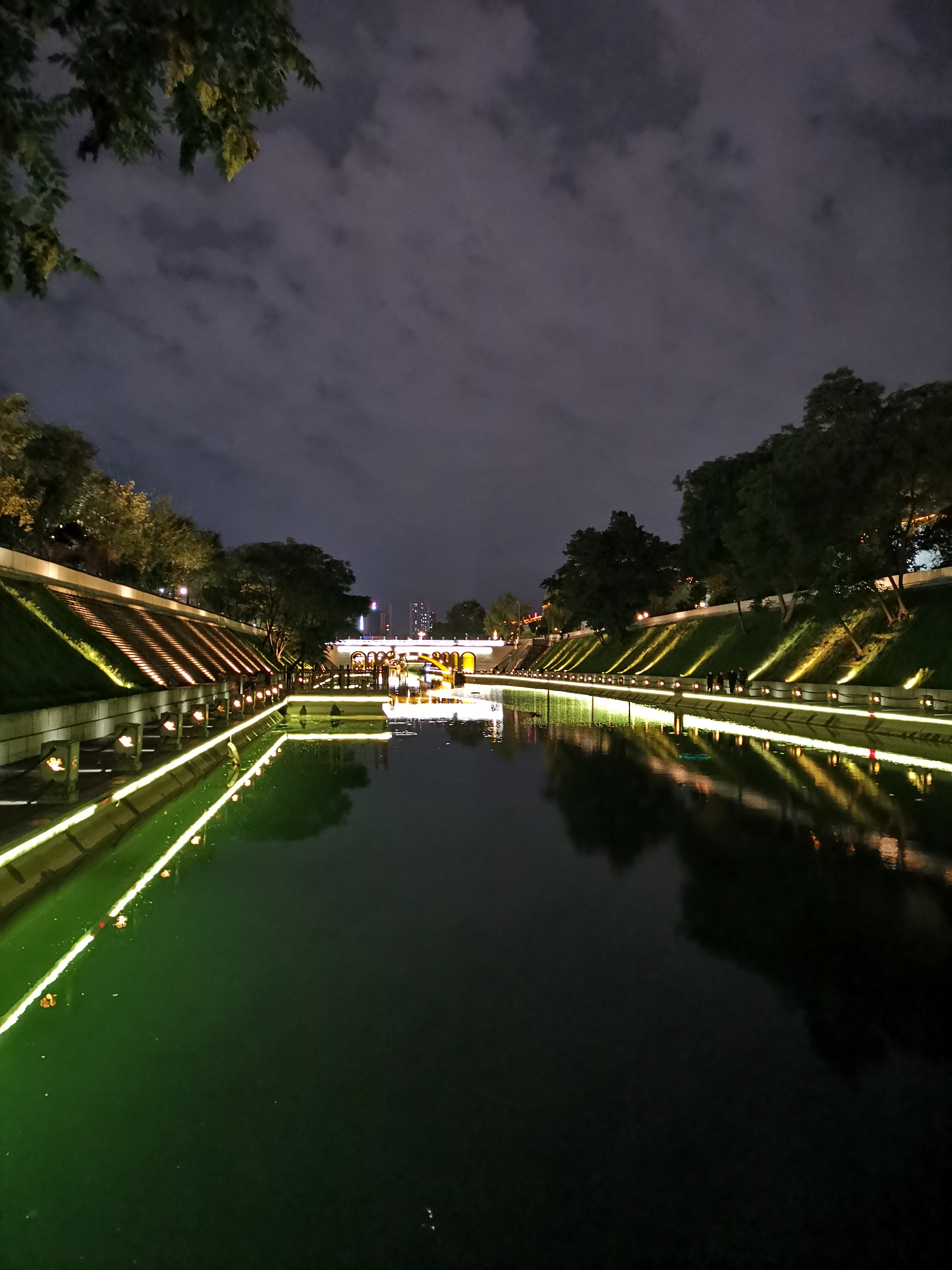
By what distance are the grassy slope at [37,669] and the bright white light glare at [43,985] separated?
14.1 metres

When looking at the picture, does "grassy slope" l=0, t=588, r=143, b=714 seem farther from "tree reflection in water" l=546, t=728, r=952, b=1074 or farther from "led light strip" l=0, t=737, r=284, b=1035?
"tree reflection in water" l=546, t=728, r=952, b=1074

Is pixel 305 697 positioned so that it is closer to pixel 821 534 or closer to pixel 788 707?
pixel 788 707

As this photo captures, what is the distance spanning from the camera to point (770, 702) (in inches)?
1725

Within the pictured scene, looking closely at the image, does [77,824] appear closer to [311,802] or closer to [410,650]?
[311,802]

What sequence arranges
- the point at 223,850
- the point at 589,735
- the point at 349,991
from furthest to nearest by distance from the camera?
the point at 589,735 → the point at 223,850 → the point at 349,991

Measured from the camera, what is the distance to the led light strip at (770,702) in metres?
31.7

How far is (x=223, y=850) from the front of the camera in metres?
12.4

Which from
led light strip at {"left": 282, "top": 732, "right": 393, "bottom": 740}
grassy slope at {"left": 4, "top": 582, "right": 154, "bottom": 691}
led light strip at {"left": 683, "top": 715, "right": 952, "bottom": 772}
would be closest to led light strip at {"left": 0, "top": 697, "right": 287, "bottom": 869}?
led light strip at {"left": 282, "top": 732, "right": 393, "bottom": 740}

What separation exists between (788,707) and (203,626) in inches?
1696

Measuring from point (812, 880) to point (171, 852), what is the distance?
8373 mm

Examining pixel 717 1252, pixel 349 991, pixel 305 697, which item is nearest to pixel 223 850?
pixel 349 991

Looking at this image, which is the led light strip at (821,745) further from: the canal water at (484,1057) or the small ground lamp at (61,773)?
the small ground lamp at (61,773)

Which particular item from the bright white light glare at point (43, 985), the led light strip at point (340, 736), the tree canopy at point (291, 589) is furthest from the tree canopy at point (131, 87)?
the tree canopy at point (291, 589)

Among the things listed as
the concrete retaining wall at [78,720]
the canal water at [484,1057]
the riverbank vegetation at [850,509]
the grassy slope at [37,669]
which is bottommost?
the canal water at [484,1057]
